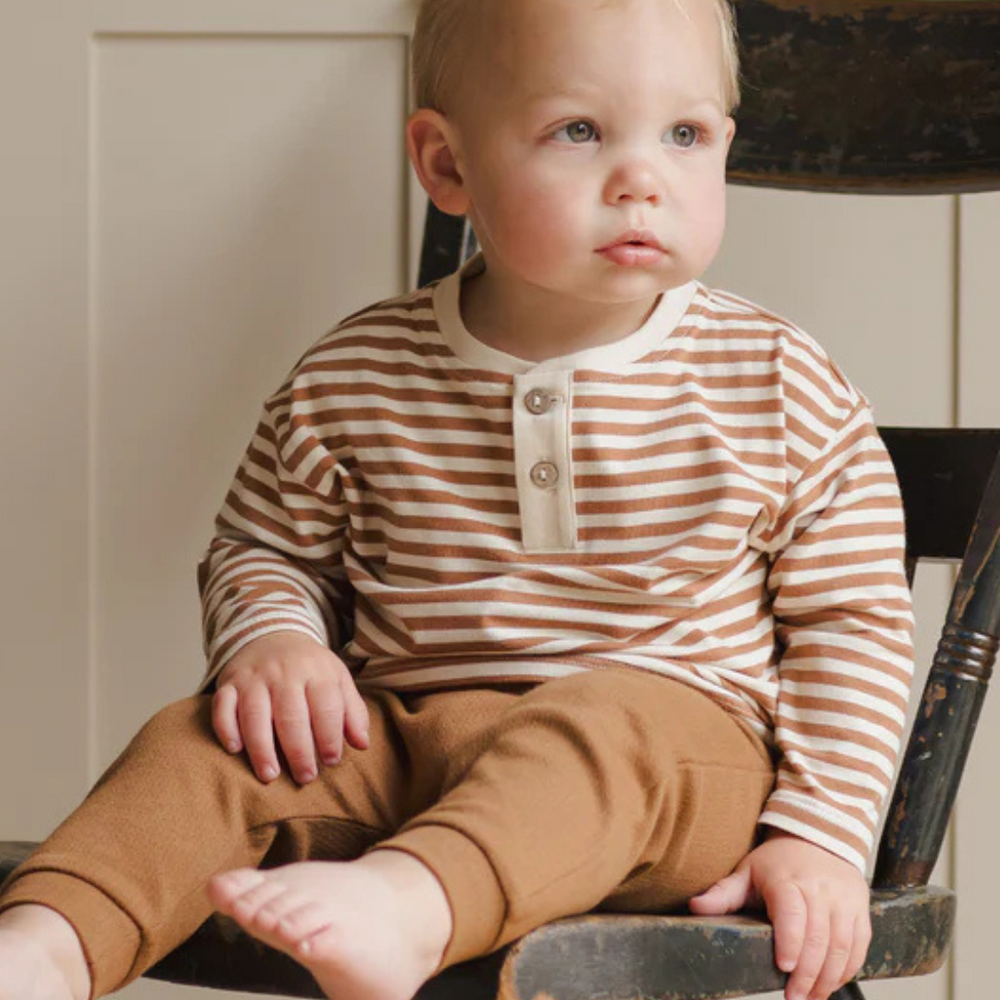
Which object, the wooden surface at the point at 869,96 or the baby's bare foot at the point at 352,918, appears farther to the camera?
the wooden surface at the point at 869,96

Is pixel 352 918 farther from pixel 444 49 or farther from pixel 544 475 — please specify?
pixel 444 49

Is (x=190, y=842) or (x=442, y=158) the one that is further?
(x=442, y=158)

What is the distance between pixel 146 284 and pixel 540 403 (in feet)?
1.83

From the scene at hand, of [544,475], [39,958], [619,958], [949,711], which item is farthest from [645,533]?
[39,958]

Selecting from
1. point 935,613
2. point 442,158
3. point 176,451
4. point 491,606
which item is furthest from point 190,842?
point 935,613

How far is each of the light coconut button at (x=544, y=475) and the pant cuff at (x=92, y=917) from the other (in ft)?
1.18

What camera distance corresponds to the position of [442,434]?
1.14 m

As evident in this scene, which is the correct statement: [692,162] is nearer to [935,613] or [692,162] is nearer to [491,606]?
[491,606]

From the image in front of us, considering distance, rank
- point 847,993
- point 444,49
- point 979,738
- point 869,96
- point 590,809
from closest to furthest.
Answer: point 590,809
point 847,993
point 444,49
point 869,96
point 979,738

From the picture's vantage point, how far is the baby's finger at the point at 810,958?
933mm

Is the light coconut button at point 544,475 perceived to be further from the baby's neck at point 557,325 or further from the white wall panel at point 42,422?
the white wall panel at point 42,422

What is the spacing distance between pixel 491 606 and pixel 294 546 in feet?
0.55

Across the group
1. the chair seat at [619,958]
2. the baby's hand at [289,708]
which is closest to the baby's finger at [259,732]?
the baby's hand at [289,708]

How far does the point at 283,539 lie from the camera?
47.0 inches
